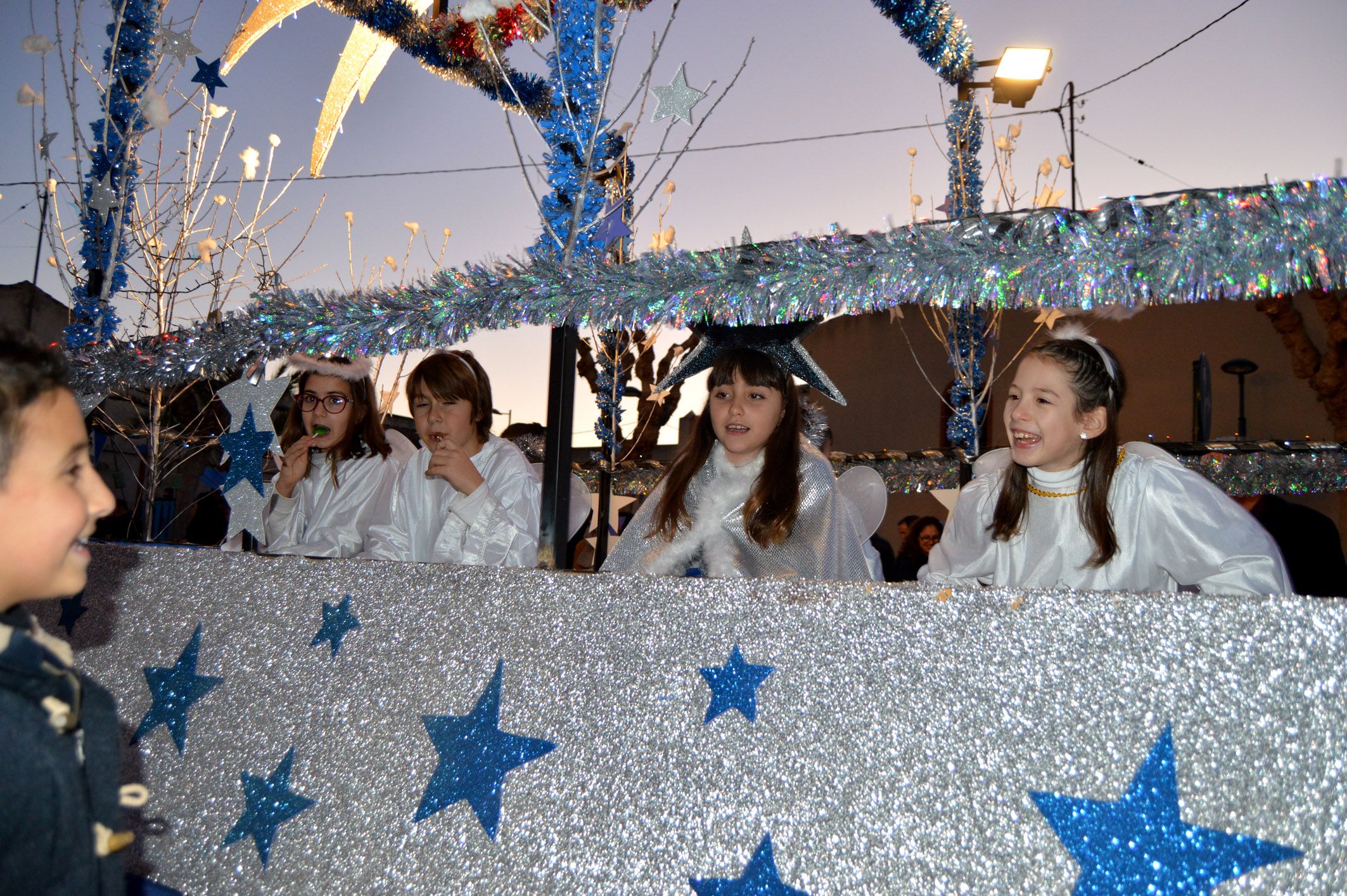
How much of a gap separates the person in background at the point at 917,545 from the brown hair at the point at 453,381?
428 cm

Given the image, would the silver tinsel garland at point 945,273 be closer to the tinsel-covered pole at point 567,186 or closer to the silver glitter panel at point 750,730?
the tinsel-covered pole at point 567,186

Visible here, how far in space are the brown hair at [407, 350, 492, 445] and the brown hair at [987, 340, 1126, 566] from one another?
1.82 metres

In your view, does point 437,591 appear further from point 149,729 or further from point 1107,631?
point 1107,631

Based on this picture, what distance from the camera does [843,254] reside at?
A: 1.44 m

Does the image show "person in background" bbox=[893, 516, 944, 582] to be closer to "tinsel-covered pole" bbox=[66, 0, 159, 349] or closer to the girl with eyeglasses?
the girl with eyeglasses

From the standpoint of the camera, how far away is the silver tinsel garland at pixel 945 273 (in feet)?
3.99

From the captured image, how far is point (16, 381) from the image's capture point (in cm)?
94

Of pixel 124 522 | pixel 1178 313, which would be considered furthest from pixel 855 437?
pixel 124 522

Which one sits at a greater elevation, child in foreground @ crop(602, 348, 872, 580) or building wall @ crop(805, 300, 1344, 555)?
building wall @ crop(805, 300, 1344, 555)

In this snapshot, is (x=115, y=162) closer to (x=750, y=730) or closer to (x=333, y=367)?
(x=333, y=367)

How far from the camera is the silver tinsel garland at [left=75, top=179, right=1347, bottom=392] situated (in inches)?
47.9

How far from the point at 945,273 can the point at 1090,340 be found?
1.20 meters

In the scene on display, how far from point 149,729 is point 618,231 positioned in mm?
1582

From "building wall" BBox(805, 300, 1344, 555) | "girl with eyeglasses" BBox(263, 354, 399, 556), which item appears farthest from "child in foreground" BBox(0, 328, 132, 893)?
"building wall" BBox(805, 300, 1344, 555)
